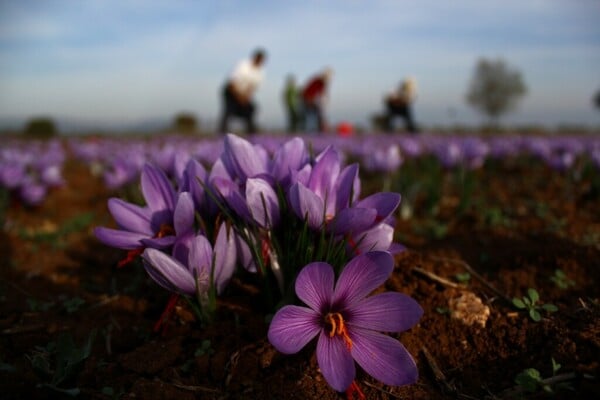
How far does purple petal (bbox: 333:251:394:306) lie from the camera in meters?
1.00

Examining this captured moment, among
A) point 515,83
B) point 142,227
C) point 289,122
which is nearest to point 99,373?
point 142,227

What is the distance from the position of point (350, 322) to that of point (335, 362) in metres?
0.11

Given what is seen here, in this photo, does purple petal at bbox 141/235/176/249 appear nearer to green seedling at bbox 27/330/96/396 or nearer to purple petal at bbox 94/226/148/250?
purple petal at bbox 94/226/148/250

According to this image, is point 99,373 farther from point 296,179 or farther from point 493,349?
point 493,349

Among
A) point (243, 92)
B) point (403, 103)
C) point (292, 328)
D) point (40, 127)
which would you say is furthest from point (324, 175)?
point (40, 127)

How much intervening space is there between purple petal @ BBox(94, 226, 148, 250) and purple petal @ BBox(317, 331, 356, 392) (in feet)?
1.92

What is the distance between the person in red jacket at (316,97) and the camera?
1559 centimetres

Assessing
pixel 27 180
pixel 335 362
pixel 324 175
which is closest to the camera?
pixel 335 362

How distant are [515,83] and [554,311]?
45569 mm

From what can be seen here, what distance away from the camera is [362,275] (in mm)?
A: 1028

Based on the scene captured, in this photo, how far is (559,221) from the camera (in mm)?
2719

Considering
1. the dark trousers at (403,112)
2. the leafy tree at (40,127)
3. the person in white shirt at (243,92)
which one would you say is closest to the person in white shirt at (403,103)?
the dark trousers at (403,112)

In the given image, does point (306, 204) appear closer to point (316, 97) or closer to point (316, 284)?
point (316, 284)

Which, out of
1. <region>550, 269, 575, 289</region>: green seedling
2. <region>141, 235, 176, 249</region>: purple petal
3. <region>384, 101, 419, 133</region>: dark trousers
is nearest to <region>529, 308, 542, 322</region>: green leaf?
<region>550, 269, 575, 289</region>: green seedling
